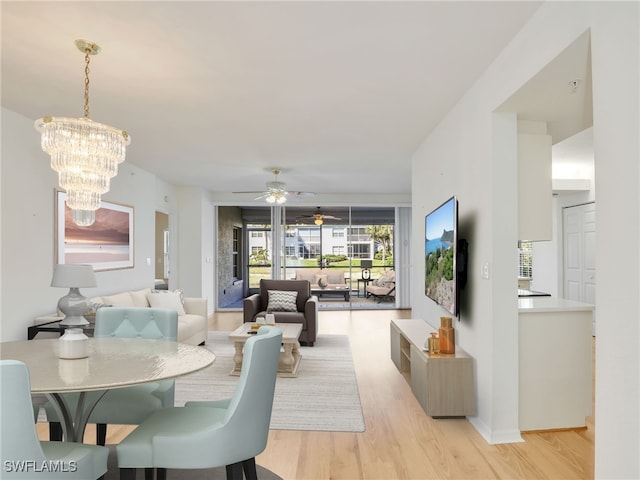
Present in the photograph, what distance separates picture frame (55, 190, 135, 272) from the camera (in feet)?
14.5

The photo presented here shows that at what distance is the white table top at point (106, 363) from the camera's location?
1673 mm

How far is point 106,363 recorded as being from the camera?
77.8 inches

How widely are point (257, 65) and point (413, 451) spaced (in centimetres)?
272

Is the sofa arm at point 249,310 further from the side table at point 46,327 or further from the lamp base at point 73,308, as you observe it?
the lamp base at point 73,308

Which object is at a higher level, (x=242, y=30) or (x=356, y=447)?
(x=242, y=30)

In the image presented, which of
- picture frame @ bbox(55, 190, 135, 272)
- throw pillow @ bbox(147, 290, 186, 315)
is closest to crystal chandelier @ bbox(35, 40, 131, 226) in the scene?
picture frame @ bbox(55, 190, 135, 272)

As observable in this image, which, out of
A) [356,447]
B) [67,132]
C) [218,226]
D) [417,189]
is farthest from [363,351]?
[218,226]

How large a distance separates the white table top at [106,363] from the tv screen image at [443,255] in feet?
6.27

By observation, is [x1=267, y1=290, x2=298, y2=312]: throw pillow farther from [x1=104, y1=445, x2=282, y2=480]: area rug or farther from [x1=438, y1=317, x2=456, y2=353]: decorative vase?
[x1=104, y1=445, x2=282, y2=480]: area rug

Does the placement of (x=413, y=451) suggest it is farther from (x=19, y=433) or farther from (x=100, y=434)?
(x=19, y=433)

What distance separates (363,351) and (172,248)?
4410 mm

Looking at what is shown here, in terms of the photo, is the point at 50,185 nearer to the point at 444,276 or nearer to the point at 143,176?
the point at 143,176

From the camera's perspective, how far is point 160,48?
2.56 meters

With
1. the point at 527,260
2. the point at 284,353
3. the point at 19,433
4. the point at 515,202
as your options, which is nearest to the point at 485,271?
the point at 515,202
